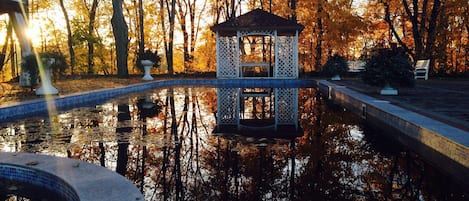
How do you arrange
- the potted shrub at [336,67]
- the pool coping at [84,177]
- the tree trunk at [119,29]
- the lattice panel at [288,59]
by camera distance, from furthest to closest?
the lattice panel at [288,59], the tree trunk at [119,29], the potted shrub at [336,67], the pool coping at [84,177]

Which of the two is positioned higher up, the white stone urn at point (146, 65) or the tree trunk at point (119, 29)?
the tree trunk at point (119, 29)

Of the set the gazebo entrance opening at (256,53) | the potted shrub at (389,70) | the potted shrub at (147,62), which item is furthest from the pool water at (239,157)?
the gazebo entrance opening at (256,53)

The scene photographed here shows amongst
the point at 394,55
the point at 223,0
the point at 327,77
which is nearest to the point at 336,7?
the point at 327,77

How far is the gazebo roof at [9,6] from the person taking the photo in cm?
885

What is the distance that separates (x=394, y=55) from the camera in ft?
22.8

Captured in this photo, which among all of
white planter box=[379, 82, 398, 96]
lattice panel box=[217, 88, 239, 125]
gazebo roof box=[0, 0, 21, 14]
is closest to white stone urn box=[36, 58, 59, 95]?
gazebo roof box=[0, 0, 21, 14]

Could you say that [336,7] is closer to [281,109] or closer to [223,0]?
[223,0]

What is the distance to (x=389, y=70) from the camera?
6836 millimetres

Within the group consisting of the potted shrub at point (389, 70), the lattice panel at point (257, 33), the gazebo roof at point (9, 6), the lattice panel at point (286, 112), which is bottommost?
the lattice panel at point (286, 112)

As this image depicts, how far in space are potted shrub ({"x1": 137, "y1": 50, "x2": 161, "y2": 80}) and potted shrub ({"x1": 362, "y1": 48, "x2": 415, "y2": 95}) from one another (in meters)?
9.18

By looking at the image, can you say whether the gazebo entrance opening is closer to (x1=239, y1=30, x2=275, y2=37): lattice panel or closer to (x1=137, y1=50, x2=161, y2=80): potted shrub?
(x1=239, y1=30, x2=275, y2=37): lattice panel

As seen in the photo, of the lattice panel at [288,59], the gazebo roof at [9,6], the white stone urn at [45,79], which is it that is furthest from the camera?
the lattice panel at [288,59]

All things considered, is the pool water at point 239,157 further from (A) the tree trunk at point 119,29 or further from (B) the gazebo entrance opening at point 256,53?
(B) the gazebo entrance opening at point 256,53

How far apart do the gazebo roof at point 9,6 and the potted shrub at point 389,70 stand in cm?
837
